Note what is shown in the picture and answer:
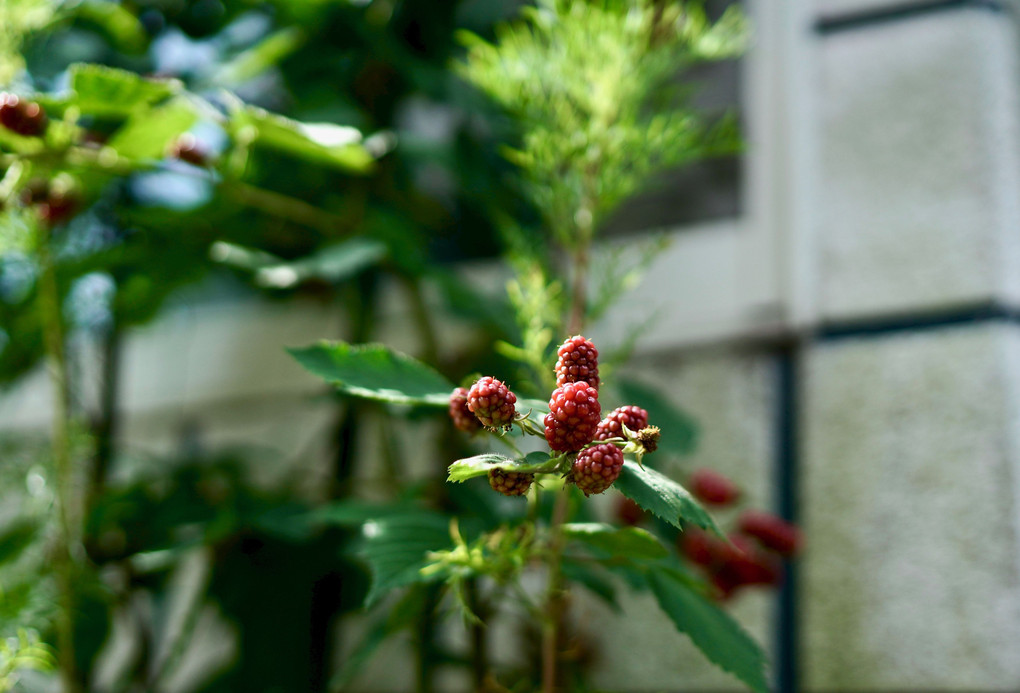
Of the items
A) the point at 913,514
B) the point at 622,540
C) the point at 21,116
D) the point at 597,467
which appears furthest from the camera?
the point at 913,514

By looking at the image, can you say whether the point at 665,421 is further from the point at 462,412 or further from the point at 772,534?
the point at 462,412

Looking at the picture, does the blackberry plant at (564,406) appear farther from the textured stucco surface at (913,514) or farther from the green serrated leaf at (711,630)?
the textured stucco surface at (913,514)

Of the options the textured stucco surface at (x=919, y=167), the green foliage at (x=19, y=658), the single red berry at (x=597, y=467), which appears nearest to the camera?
the single red berry at (x=597, y=467)

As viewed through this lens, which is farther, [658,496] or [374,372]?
[374,372]

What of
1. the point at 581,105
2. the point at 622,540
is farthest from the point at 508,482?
the point at 581,105

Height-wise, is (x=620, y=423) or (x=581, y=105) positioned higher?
(x=581, y=105)

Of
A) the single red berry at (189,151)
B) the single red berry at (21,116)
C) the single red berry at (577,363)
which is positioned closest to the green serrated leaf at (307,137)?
the single red berry at (189,151)
